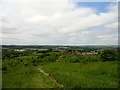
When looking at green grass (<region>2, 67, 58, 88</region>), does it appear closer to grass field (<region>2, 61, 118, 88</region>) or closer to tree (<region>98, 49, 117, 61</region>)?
grass field (<region>2, 61, 118, 88</region>)

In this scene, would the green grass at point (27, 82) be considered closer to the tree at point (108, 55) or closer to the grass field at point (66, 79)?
the grass field at point (66, 79)

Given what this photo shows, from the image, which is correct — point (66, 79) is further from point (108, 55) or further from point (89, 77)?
point (108, 55)

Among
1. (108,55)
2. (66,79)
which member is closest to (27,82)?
(66,79)

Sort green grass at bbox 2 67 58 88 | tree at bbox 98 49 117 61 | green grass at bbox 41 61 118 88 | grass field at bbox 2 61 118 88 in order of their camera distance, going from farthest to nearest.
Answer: tree at bbox 98 49 117 61
green grass at bbox 2 67 58 88
grass field at bbox 2 61 118 88
green grass at bbox 41 61 118 88

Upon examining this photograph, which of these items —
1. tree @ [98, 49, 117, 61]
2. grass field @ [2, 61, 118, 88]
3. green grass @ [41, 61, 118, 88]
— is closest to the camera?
green grass @ [41, 61, 118, 88]

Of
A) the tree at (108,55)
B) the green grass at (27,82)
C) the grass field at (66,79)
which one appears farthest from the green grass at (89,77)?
the tree at (108,55)

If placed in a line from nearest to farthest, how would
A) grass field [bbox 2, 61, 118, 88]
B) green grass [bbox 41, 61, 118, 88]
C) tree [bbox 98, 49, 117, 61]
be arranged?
green grass [bbox 41, 61, 118, 88], grass field [bbox 2, 61, 118, 88], tree [bbox 98, 49, 117, 61]

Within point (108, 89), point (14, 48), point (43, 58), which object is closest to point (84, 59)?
point (43, 58)

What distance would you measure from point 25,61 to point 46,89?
28.7 meters

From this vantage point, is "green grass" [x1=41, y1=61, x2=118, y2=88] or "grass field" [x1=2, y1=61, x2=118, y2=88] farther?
"grass field" [x1=2, y1=61, x2=118, y2=88]

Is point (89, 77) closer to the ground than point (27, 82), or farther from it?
closer to the ground

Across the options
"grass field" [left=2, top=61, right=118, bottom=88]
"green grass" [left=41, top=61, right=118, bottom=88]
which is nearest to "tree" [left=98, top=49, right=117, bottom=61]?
"green grass" [left=41, top=61, right=118, bottom=88]

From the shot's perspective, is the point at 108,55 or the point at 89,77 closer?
the point at 89,77

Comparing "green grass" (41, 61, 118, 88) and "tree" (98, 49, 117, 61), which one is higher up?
"tree" (98, 49, 117, 61)
